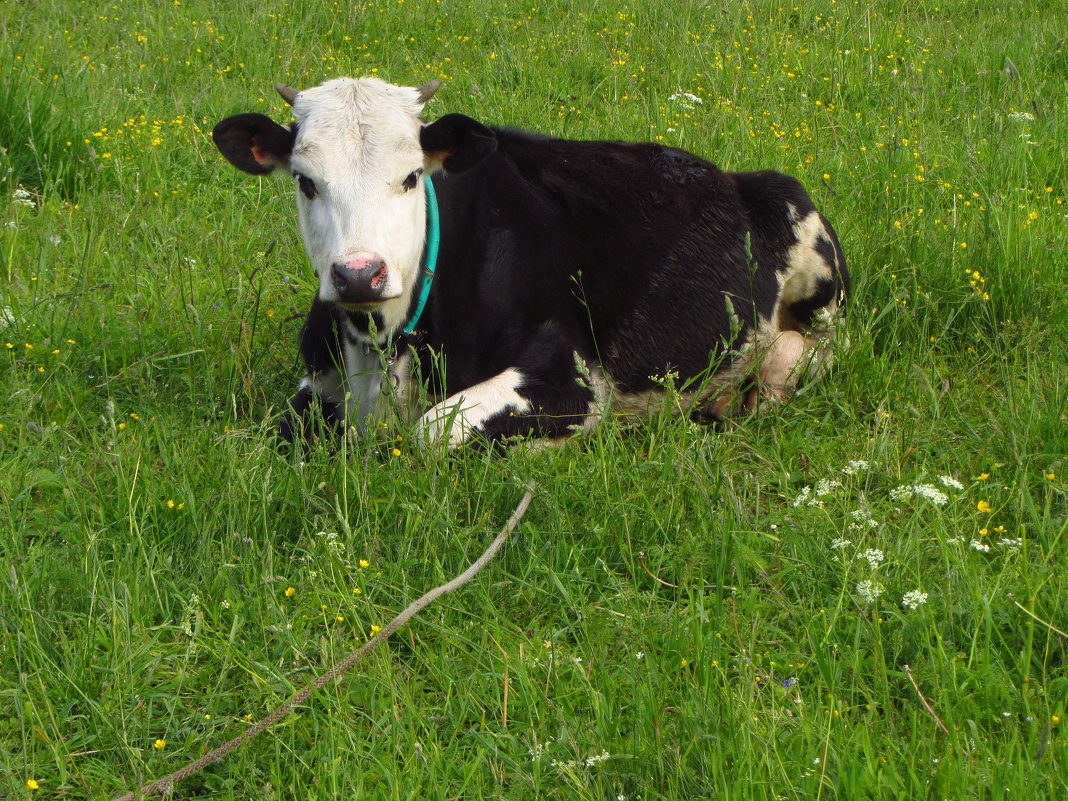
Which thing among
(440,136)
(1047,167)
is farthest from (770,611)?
(1047,167)

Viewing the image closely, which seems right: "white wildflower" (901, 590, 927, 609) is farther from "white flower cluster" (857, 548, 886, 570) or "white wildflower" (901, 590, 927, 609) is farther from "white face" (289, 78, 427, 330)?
"white face" (289, 78, 427, 330)

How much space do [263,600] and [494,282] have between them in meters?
1.86

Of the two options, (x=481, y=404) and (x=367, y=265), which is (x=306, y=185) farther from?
(x=481, y=404)

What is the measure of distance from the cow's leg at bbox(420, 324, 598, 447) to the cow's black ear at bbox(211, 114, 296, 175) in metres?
1.09

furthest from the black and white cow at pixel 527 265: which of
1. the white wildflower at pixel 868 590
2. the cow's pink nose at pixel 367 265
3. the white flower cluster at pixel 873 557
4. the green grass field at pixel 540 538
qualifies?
the white wildflower at pixel 868 590

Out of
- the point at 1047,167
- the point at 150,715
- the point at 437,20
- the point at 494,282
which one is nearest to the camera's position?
the point at 150,715

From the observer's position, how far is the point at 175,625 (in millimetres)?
3137

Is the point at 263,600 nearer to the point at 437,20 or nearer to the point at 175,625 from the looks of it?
the point at 175,625

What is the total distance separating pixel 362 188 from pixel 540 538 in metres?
1.37

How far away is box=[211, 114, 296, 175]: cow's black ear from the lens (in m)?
4.20

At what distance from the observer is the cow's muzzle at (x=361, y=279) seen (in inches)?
148

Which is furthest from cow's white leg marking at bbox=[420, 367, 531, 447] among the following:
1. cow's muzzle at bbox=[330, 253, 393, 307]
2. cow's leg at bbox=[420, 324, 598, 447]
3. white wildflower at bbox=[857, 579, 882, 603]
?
white wildflower at bbox=[857, 579, 882, 603]

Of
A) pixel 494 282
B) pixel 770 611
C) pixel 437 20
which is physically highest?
pixel 437 20

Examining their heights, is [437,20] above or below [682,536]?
above
